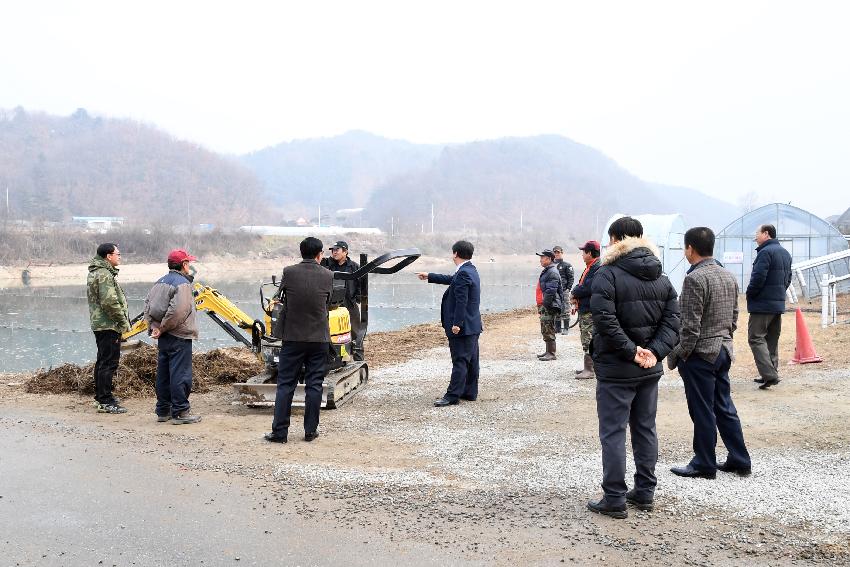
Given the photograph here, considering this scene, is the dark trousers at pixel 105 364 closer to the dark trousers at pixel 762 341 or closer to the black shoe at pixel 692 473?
the black shoe at pixel 692 473

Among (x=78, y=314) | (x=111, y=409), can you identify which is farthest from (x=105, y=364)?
(x=78, y=314)

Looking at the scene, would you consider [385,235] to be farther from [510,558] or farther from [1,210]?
[510,558]

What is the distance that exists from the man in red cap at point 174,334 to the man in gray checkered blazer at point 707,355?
16.0 ft

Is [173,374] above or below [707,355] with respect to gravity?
below

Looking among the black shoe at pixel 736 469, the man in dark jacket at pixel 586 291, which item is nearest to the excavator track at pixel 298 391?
the man in dark jacket at pixel 586 291

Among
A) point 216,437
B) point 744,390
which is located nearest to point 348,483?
point 216,437

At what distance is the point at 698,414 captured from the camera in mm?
5457

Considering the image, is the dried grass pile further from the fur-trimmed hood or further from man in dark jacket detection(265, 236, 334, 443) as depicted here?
the fur-trimmed hood

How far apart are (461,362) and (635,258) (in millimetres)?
4156

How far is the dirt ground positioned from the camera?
4.38 m

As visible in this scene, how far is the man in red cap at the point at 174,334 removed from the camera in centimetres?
766

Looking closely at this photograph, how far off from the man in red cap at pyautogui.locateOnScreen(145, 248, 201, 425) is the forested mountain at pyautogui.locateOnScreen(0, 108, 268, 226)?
11584 centimetres

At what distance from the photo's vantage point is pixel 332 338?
8641 millimetres

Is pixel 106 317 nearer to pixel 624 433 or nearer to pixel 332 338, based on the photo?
pixel 332 338
